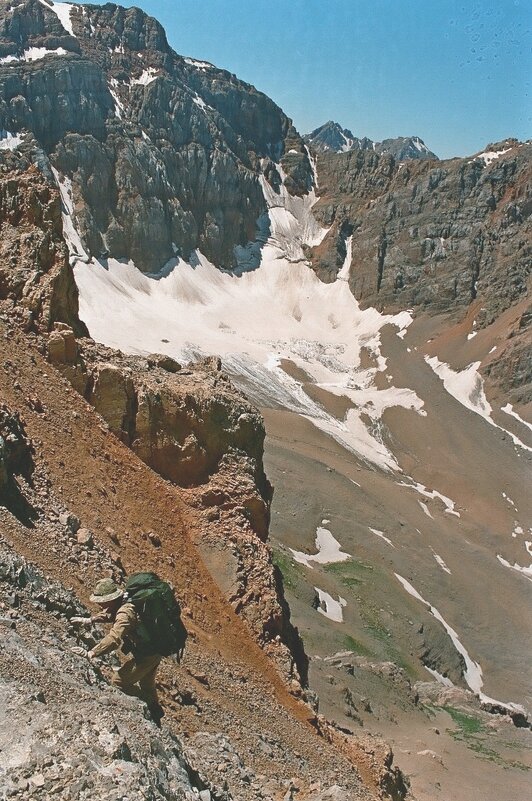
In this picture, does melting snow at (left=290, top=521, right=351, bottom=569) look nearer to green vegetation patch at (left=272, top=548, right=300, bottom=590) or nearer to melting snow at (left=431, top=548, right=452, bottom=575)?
green vegetation patch at (left=272, top=548, right=300, bottom=590)

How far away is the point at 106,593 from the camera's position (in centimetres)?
1008

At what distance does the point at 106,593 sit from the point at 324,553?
4914cm

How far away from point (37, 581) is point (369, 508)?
2622 inches

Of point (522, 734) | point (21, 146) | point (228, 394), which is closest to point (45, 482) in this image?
point (228, 394)

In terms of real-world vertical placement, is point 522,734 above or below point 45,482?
below

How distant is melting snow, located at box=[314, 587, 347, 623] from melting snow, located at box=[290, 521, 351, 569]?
5267mm

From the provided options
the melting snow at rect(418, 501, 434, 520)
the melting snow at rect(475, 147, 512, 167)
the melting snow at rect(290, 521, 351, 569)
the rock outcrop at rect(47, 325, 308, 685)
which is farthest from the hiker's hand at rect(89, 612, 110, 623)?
the melting snow at rect(475, 147, 512, 167)

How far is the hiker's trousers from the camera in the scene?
9.52 meters

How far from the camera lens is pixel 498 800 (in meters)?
24.7

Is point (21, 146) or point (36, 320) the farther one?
point (21, 146)

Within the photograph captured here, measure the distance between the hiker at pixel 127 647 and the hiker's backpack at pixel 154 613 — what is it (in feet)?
0.21

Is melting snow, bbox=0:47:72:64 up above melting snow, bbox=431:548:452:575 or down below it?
above

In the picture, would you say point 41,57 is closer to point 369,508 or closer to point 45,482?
point 369,508

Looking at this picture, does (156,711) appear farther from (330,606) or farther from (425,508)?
(425,508)
